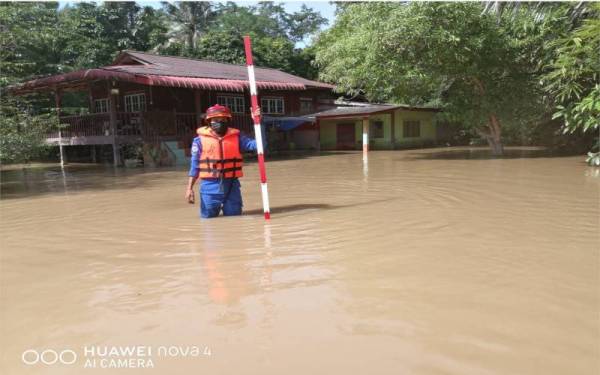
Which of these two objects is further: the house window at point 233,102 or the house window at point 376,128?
the house window at point 376,128

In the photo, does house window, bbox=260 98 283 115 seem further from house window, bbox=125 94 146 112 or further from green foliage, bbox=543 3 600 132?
green foliage, bbox=543 3 600 132

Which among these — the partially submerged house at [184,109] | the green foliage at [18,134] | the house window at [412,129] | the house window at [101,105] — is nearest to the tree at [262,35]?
the partially submerged house at [184,109]

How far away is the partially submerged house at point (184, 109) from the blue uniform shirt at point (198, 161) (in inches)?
427

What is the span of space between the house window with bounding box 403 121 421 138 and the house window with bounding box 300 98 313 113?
542cm

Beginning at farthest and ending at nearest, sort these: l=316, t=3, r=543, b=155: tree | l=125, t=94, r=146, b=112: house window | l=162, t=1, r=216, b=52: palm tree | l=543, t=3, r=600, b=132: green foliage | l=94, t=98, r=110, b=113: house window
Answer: l=162, t=1, r=216, b=52: palm tree, l=94, t=98, r=110, b=113: house window, l=125, t=94, r=146, b=112: house window, l=316, t=3, r=543, b=155: tree, l=543, t=3, r=600, b=132: green foliage

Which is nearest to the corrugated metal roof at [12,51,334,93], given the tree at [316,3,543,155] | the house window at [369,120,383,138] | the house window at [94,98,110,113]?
the house window at [94,98,110,113]

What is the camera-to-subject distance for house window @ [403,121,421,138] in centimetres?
2825

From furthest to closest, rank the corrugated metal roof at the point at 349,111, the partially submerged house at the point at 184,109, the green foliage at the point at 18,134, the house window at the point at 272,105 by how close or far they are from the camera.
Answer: the house window at the point at 272,105, the corrugated metal roof at the point at 349,111, the partially submerged house at the point at 184,109, the green foliage at the point at 18,134

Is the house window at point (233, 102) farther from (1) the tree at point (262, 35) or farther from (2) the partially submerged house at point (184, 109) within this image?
(1) the tree at point (262, 35)

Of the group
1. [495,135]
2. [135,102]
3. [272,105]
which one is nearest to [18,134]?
[135,102]

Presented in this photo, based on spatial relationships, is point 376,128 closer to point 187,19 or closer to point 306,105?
point 306,105

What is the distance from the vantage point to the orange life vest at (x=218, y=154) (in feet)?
19.9

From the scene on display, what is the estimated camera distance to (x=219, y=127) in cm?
601

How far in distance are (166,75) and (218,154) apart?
12953 mm
